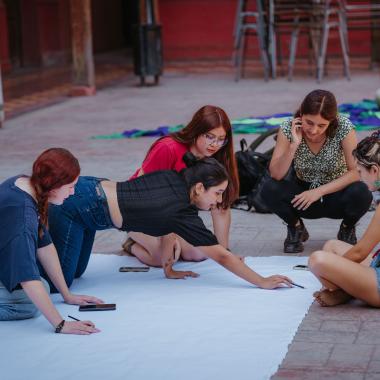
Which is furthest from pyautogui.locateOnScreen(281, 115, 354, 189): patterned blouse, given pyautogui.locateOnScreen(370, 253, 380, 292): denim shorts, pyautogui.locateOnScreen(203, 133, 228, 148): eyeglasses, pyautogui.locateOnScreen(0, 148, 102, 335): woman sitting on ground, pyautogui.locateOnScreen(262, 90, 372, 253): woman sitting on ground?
pyautogui.locateOnScreen(0, 148, 102, 335): woman sitting on ground

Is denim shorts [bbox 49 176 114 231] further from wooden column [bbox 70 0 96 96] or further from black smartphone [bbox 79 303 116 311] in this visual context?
wooden column [bbox 70 0 96 96]

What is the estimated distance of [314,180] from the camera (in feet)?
17.9

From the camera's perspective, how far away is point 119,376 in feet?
12.2

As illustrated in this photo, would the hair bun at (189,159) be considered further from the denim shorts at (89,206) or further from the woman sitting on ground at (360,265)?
the woman sitting on ground at (360,265)

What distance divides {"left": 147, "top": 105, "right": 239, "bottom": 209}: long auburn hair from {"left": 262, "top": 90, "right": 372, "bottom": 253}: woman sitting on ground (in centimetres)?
38

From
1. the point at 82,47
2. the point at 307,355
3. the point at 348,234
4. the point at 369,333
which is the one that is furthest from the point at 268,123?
the point at 307,355

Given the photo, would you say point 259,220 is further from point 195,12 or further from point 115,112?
point 195,12

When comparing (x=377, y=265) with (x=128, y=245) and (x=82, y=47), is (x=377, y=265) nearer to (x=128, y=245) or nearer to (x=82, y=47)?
(x=128, y=245)

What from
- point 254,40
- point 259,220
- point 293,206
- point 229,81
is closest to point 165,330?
point 293,206

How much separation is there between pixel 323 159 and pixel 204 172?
3.62ft

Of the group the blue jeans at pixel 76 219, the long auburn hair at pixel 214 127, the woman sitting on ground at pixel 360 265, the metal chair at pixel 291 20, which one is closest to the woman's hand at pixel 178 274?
the long auburn hair at pixel 214 127

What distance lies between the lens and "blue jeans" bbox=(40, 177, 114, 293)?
4691 millimetres

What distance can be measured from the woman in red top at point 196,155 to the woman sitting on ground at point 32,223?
35.9 inches

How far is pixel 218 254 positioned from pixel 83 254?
2.65ft
